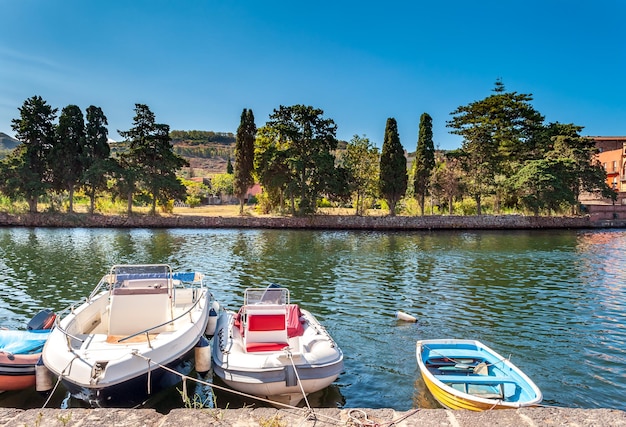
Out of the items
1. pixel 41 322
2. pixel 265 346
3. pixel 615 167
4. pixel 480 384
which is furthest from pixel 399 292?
pixel 615 167

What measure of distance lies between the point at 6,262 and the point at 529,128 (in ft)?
186

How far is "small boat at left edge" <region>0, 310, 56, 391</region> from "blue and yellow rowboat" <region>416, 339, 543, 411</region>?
25.8 ft

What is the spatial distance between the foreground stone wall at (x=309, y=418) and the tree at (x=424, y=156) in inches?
1973

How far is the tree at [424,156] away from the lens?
2132 inches

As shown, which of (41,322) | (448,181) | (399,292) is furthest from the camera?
(448,181)

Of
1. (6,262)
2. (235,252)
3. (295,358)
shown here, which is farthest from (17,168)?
(295,358)

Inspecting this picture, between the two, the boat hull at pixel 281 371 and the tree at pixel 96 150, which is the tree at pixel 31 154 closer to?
the tree at pixel 96 150

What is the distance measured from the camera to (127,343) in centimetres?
933

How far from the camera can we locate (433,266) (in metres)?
26.2

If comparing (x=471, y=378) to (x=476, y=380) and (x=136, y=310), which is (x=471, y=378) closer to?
(x=476, y=380)

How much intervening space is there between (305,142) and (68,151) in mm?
26844

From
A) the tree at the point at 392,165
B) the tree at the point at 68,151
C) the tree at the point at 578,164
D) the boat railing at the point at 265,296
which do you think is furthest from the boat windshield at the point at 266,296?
the tree at the point at 578,164

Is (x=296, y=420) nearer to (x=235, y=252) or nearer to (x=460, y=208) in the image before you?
(x=235, y=252)

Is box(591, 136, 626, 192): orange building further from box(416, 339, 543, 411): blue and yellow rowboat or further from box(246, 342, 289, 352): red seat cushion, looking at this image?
box(246, 342, 289, 352): red seat cushion
